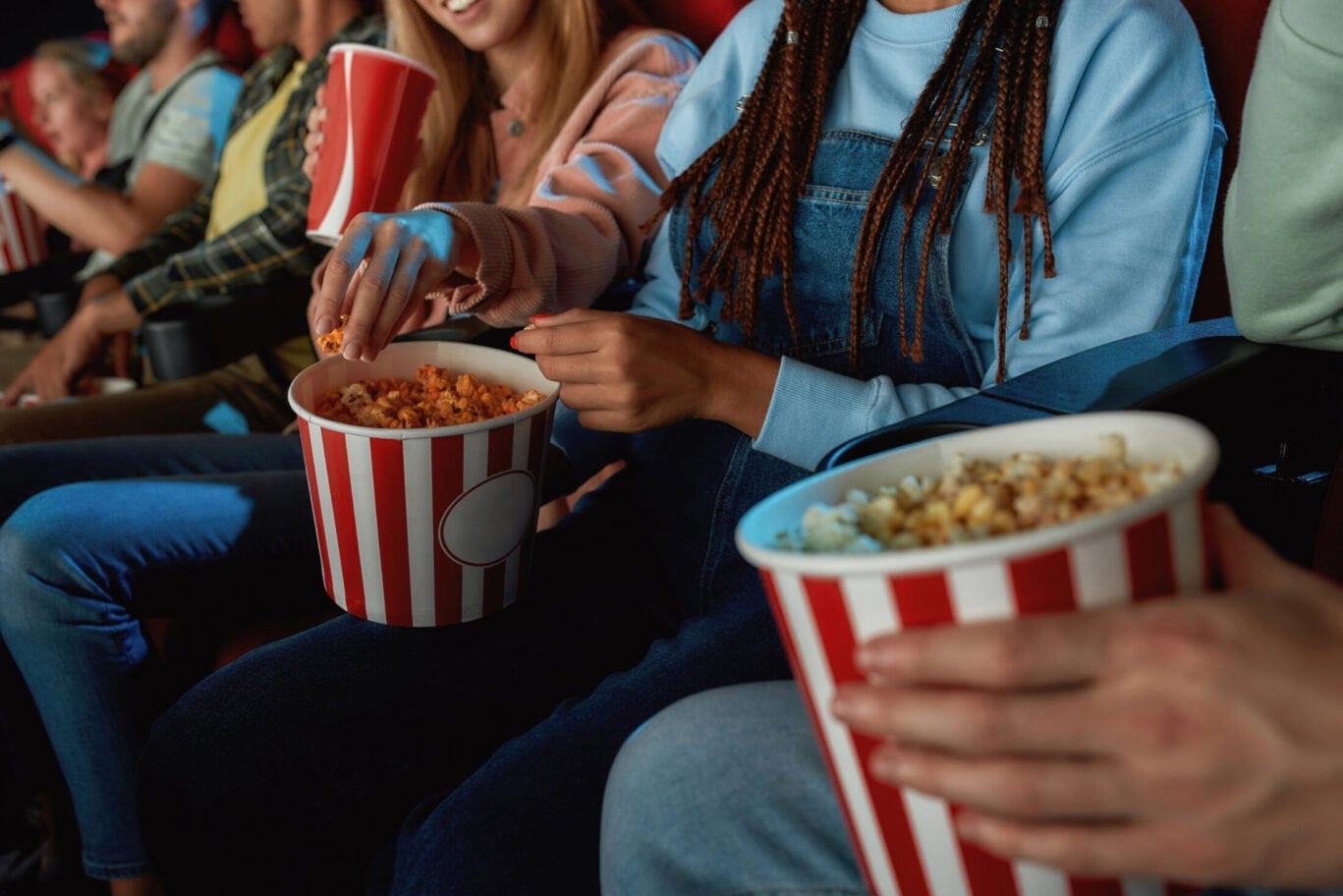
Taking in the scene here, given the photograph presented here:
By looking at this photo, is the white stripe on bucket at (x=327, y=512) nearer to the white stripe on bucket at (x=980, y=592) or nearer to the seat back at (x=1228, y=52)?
the white stripe on bucket at (x=980, y=592)

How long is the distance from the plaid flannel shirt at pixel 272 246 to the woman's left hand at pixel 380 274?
2.80ft

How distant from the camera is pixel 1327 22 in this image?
2.08 feet

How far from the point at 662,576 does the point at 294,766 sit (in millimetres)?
412

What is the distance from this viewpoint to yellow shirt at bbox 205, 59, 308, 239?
205 cm

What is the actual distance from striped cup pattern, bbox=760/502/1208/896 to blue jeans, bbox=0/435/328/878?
0.89m

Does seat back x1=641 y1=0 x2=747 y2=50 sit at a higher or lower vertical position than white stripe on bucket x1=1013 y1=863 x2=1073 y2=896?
higher

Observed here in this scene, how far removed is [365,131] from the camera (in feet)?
4.47

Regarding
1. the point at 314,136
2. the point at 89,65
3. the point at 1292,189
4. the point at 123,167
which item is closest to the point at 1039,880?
A: the point at 1292,189

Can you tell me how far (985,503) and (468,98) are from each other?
1.35 meters

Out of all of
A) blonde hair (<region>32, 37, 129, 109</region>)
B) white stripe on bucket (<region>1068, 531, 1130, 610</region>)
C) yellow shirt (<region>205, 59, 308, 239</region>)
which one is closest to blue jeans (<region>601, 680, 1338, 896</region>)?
white stripe on bucket (<region>1068, 531, 1130, 610</region>)

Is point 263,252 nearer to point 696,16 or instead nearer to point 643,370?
point 696,16

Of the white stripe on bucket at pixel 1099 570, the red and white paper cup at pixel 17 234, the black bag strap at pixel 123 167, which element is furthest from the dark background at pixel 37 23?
the white stripe on bucket at pixel 1099 570

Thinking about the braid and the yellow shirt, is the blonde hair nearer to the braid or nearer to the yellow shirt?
the yellow shirt

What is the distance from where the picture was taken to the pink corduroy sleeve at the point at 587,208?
117 centimetres
